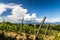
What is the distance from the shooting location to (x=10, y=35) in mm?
29422

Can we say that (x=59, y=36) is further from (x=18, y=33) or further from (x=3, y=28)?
(x=3, y=28)

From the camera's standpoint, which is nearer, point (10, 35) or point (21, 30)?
point (10, 35)

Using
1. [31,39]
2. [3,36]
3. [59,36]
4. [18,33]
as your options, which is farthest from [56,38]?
[3,36]

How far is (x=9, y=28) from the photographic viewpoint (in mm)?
32094

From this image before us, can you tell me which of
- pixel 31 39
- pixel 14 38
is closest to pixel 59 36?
pixel 31 39

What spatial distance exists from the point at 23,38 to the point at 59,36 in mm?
5565

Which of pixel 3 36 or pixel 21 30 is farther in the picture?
pixel 21 30

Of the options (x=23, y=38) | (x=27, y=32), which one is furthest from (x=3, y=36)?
(x=27, y=32)

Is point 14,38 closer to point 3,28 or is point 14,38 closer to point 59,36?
point 3,28

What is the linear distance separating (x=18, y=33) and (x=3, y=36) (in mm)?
2502

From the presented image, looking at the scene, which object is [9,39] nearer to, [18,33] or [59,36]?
[18,33]

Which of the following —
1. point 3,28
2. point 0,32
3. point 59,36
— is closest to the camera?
point 59,36

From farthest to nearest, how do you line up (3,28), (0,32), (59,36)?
(3,28) < (0,32) < (59,36)

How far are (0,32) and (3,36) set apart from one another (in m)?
0.78
